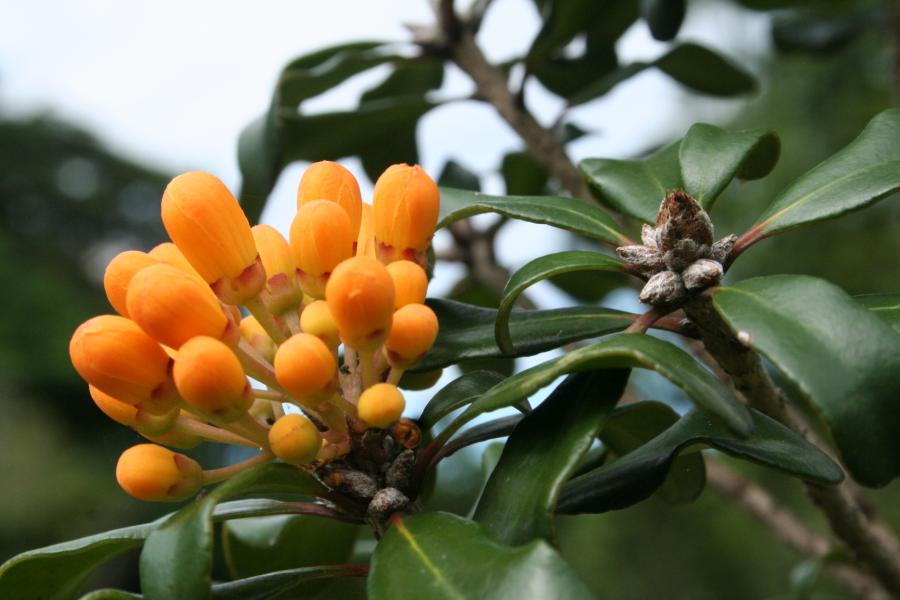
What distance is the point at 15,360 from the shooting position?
416 inches

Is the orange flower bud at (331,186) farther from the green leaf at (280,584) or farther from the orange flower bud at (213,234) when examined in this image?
the green leaf at (280,584)

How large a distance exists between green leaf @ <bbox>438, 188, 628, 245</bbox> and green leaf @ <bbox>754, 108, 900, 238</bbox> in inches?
5.6

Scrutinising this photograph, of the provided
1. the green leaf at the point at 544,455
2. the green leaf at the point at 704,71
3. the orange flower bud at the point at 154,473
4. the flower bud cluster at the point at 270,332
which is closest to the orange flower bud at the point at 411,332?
the flower bud cluster at the point at 270,332

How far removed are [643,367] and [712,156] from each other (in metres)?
0.33

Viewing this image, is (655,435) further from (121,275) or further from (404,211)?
(121,275)

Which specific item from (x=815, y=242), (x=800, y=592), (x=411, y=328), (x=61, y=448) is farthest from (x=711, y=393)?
(x=61, y=448)

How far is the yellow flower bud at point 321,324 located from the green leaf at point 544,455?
0.56ft

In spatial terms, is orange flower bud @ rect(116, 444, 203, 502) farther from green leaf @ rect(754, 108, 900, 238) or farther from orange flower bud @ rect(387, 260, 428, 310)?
green leaf @ rect(754, 108, 900, 238)

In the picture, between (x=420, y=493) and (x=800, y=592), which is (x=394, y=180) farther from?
(x=800, y=592)

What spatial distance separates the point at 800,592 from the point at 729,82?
2.95 feet

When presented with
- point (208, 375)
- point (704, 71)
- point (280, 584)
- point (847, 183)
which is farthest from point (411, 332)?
point (704, 71)

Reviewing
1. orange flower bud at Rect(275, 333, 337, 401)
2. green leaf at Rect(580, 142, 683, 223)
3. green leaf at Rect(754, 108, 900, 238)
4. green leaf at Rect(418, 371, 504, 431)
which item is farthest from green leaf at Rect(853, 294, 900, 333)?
orange flower bud at Rect(275, 333, 337, 401)

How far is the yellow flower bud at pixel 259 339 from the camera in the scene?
854mm

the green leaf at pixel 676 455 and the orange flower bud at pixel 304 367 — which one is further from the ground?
the orange flower bud at pixel 304 367
